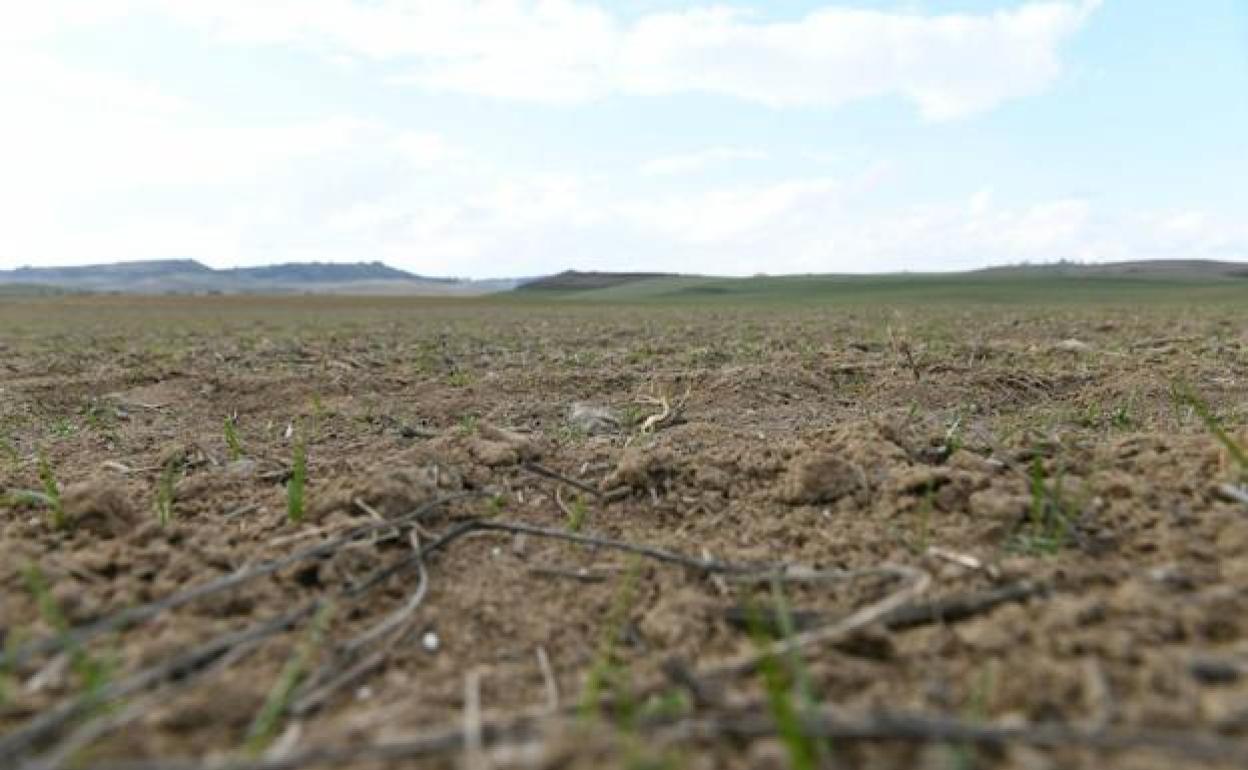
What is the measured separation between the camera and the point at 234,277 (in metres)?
149

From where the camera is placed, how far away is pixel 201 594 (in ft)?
5.74

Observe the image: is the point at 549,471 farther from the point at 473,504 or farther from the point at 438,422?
the point at 438,422

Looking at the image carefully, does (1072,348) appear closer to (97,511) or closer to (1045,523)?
(1045,523)

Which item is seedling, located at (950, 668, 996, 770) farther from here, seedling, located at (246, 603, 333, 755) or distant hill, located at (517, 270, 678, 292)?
distant hill, located at (517, 270, 678, 292)

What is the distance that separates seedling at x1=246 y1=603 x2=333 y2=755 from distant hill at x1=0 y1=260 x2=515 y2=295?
4889 inches

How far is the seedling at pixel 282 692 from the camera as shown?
1.34 meters

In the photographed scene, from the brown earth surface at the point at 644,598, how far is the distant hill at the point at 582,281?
210 feet

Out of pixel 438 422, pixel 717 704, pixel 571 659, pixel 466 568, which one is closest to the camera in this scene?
pixel 717 704

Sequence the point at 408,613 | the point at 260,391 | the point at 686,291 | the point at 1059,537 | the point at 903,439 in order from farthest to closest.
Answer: the point at 686,291 < the point at 260,391 < the point at 903,439 < the point at 1059,537 < the point at 408,613

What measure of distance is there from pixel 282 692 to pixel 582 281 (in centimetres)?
7155

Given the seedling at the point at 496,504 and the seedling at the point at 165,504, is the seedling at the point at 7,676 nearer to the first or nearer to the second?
the seedling at the point at 165,504

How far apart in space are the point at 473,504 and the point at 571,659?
2.78ft

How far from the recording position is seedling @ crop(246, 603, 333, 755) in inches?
52.7

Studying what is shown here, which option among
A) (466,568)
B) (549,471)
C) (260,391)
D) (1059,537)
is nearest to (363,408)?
(260,391)
